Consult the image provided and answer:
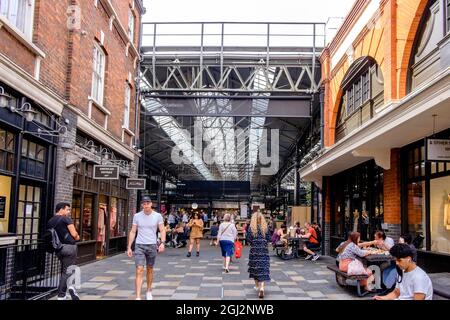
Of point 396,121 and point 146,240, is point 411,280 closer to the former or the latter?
point 146,240

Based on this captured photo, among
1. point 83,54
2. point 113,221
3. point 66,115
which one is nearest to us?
point 66,115

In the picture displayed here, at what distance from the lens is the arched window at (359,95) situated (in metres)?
12.1

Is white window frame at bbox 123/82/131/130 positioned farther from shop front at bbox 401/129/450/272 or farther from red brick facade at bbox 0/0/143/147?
shop front at bbox 401/129/450/272

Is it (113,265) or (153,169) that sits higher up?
(153,169)

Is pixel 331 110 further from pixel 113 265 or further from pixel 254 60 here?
pixel 113 265

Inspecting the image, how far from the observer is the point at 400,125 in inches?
321

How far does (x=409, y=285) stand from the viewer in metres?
3.98

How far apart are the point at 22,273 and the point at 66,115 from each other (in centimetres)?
429

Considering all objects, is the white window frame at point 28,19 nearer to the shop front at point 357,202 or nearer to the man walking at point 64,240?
the man walking at point 64,240

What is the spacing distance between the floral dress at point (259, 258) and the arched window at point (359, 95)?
208 inches

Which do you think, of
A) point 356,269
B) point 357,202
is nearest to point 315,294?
point 356,269

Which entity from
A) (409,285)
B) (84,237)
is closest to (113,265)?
(84,237)

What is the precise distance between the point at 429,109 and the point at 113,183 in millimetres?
10783
